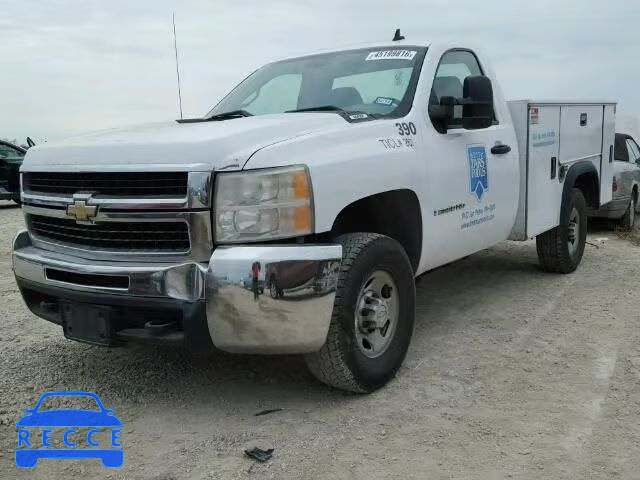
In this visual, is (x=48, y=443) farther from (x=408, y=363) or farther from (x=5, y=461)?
(x=408, y=363)

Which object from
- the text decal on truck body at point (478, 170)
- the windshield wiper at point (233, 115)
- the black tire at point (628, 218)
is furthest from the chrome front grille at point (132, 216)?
the black tire at point (628, 218)

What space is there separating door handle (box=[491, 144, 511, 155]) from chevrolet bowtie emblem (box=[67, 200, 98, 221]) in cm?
286

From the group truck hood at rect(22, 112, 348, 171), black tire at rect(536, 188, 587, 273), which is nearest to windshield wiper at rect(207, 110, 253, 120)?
truck hood at rect(22, 112, 348, 171)

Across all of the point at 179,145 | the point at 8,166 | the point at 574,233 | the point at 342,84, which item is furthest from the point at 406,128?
the point at 8,166

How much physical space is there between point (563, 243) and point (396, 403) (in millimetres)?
3525

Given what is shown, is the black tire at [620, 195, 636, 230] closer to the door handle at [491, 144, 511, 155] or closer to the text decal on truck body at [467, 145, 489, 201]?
the door handle at [491, 144, 511, 155]

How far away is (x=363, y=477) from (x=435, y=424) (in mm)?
619

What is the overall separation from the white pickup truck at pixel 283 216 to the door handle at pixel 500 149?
13cm

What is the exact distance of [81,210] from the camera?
3256mm

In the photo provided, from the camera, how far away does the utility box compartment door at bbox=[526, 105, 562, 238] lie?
17.4 ft

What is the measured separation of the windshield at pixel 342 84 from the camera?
4.14 m

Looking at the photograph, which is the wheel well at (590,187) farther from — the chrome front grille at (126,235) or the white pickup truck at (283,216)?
the chrome front grille at (126,235)

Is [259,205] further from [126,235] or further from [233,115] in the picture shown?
[233,115]

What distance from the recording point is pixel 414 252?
4027 mm
